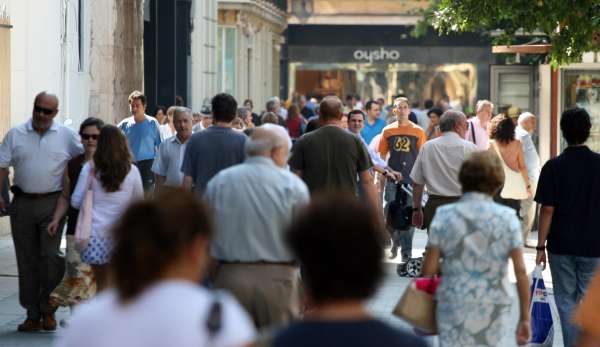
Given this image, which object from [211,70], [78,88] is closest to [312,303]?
[78,88]

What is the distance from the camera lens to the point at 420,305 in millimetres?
7172

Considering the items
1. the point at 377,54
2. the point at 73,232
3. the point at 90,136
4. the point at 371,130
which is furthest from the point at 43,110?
the point at 377,54

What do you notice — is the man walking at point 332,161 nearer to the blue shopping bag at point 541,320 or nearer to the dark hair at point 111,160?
the blue shopping bag at point 541,320

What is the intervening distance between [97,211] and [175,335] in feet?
18.8

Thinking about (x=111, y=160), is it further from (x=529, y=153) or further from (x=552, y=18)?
(x=529, y=153)

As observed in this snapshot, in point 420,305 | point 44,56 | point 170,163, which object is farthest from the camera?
point 44,56

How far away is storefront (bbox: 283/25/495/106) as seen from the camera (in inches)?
Answer: 2304

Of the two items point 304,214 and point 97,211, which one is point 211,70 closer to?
point 97,211

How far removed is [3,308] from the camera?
1211cm

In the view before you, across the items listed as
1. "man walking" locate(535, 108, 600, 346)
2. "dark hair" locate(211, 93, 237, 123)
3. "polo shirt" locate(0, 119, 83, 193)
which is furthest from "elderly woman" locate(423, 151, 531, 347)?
"polo shirt" locate(0, 119, 83, 193)

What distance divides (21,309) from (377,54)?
1892 inches

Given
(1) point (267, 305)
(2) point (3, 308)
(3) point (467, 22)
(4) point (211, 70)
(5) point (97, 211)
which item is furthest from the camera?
(4) point (211, 70)

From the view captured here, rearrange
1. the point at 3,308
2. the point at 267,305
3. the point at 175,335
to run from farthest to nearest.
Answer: the point at 3,308 < the point at 267,305 < the point at 175,335

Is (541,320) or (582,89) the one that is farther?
Answer: (582,89)
